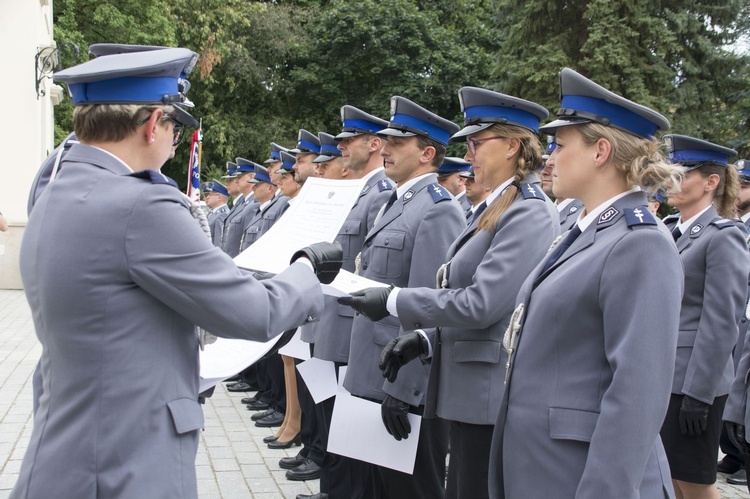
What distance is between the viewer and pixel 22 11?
718 inches

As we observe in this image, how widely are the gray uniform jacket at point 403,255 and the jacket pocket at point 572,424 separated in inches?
58.1

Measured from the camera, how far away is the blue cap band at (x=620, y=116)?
8.15ft

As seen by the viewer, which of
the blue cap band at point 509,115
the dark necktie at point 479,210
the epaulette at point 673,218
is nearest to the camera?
the blue cap band at point 509,115

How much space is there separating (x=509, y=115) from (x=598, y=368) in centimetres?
155

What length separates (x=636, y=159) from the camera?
2455 mm

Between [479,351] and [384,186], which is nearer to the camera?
[479,351]

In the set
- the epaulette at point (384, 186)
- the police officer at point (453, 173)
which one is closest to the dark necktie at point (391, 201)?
the epaulette at point (384, 186)

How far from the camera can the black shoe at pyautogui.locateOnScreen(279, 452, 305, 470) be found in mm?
5848

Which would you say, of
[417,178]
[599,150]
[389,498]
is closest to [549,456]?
[599,150]

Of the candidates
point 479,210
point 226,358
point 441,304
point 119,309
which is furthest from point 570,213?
point 119,309

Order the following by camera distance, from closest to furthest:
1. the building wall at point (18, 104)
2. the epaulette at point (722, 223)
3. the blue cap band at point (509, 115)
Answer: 1. the blue cap band at point (509, 115)
2. the epaulette at point (722, 223)
3. the building wall at point (18, 104)

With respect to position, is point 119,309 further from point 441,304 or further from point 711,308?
point 711,308

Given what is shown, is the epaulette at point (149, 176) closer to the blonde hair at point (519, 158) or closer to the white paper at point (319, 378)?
the blonde hair at point (519, 158)

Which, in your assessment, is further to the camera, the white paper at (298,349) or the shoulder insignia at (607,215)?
the white paper at (298,349)
